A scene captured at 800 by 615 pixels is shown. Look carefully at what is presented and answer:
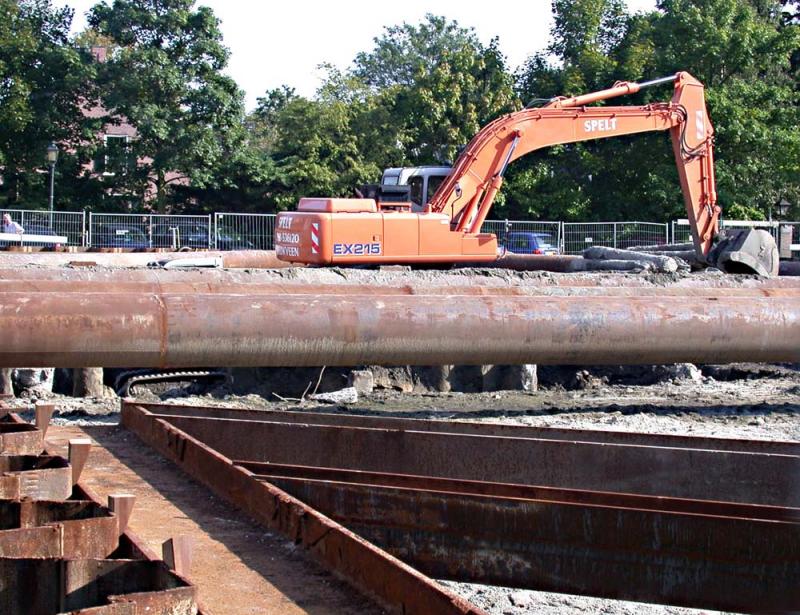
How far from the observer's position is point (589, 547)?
4.50 metres

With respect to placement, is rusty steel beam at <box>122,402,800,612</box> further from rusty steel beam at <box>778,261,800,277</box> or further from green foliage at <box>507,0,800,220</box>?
green foliage at <box>507,0,800,220</box>

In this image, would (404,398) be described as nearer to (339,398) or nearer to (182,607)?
(339,398)

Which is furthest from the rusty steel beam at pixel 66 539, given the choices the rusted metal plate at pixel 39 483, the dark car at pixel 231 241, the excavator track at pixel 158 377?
the dark car at pixel 231 241

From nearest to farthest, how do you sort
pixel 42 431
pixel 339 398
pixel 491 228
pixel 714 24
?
pixel 42 431, pixel 339 398, pixel 491 228, pixel 714 24

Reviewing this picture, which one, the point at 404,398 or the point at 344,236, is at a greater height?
the point at 344,236

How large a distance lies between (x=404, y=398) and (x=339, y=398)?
63 centimetres

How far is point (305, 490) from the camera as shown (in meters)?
4.84

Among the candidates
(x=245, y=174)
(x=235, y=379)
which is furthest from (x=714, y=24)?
(x=235, y=379)

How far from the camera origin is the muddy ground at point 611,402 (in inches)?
370

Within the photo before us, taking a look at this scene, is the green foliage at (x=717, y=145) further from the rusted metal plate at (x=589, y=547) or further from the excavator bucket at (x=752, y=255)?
the rusted metal plate at (x=589, y=547)

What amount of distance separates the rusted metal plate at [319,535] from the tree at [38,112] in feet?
120

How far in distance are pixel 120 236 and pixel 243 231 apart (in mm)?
3587

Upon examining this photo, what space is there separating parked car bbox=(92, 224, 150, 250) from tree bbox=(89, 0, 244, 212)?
7221mm

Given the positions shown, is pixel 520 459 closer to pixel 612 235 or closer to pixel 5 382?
pixel 5 382
